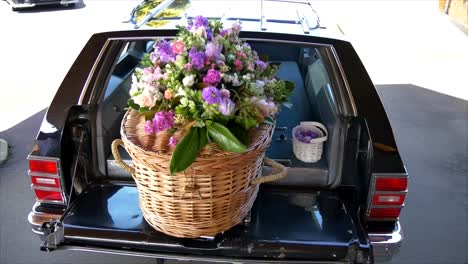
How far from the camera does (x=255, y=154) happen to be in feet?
4.85

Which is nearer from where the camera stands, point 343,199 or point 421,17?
point 343,199

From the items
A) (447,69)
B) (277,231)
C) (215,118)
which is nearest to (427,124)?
(447,69)

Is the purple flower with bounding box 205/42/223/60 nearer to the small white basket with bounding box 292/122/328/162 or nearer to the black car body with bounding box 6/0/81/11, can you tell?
the small white basket with bounding box 292/122/328/162

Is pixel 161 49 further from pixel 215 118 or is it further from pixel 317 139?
pixel 317 139

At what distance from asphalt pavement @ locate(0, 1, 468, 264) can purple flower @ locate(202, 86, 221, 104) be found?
957 mm

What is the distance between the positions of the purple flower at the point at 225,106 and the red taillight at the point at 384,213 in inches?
37.3

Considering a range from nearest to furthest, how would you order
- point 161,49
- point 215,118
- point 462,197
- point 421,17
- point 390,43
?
point 215,118
point 161,49
point 462,197
point 390,43
point 421,17

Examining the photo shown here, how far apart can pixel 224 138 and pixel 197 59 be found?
11.3 inches

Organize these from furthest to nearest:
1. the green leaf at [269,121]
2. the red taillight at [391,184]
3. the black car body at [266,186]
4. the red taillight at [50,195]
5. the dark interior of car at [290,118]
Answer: the dark interior of car at [290,118] < the red taillight at [50,195] < the red taillight at [391,184] < the black car body at [266,186] < the green leaf at [269,121]

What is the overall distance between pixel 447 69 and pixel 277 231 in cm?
586

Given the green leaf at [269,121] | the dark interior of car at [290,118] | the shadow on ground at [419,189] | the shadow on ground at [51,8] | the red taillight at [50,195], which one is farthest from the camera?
the shadow on ground at [51,8]

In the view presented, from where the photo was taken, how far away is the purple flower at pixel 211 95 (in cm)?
130

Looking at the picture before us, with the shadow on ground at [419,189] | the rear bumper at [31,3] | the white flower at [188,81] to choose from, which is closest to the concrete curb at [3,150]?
the shadow on ground at [419,189]

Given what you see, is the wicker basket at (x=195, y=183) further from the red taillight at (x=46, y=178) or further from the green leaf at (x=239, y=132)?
the red taillight at (x=46, y=178)
